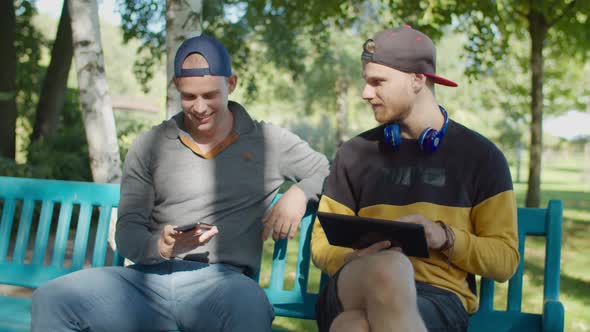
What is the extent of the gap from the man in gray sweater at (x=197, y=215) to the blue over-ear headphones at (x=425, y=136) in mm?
510

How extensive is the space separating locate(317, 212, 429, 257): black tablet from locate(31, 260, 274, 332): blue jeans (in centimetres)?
57

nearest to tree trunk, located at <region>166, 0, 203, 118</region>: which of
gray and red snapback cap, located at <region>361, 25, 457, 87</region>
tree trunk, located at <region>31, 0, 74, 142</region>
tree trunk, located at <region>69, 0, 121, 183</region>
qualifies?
tree trunk, located at <region>69, 0, 121, 183</region>

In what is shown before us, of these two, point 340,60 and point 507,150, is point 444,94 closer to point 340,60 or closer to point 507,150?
point 507,150

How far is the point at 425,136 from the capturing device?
3.04m

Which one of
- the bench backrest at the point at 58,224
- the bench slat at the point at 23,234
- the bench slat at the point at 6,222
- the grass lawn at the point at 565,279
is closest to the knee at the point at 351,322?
the bench backrest at the point at 58,224

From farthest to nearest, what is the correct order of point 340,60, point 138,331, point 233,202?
point 340,60
point 233,202
point 138,331

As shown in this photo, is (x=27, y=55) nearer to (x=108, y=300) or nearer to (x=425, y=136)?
(x=108, y=300)

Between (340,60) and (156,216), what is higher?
(340,60)

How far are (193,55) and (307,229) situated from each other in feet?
3.65

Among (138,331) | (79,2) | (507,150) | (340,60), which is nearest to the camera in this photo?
(138,331)

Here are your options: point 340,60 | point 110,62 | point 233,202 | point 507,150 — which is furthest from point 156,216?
point 110,62

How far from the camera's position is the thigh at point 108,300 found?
3.07 m

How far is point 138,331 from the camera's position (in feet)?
10.6

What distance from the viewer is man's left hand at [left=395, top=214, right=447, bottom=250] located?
2.76 meters
